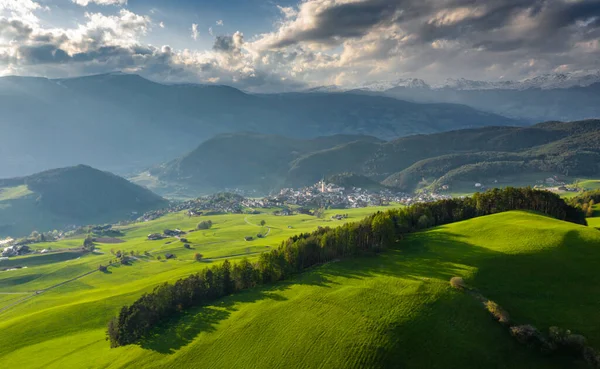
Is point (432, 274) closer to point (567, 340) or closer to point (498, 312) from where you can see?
point (498, 312)

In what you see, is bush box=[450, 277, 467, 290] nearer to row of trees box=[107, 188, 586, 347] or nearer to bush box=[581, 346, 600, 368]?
bush box=[581, 346, 600, 368]

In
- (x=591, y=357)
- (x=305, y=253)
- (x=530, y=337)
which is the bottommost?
(x=591, y=357)

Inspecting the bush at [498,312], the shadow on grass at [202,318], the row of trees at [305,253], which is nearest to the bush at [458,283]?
the bush at [498,312]

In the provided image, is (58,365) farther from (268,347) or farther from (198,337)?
(268,347)

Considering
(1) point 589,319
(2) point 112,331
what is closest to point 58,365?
(2) point 112,331

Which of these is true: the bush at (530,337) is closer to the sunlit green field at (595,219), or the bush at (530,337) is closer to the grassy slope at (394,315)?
the grassy slope at (394,315)

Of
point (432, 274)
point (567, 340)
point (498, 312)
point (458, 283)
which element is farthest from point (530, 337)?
point (432, 274)

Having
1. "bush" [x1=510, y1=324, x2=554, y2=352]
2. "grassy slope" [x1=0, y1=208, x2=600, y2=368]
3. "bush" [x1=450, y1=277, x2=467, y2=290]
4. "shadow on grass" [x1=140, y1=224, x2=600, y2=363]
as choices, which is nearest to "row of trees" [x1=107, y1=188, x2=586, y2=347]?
"shadow on grass" [x1=140, y1=224, x2=600, y2=363]
